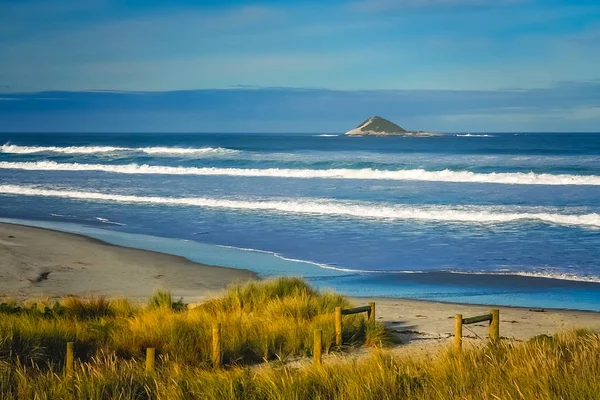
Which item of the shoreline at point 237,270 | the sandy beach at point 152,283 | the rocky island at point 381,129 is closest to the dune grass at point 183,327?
the sandy beach at point 152,283

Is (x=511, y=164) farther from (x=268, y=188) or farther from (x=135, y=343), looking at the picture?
(x=135, y=343)

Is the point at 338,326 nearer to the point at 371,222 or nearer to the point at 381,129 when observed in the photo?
the point at 371,222

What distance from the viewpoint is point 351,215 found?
2573 centimetres

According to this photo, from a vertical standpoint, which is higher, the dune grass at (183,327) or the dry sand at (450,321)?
the dune grass at (183,327)

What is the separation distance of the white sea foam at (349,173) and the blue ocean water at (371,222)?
0.18 metres

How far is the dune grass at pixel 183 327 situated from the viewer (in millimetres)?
8508

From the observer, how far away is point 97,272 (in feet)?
50.5

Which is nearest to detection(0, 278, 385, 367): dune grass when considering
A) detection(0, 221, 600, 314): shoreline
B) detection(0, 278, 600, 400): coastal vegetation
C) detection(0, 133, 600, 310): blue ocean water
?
detection(0, 278, 600, 400): coastal vegetation

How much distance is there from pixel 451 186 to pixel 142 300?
2821 centimetres

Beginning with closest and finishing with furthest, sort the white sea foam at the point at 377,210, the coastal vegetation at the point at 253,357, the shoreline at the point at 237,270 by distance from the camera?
the coastal vegetation at the point at 253,357
the shoreline at the point at 237,270
the white sea foam at the point at 377,210

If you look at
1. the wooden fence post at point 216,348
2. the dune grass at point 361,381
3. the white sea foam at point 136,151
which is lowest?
the wooden fence post at point 216,348

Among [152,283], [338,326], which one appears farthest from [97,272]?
[338,326]

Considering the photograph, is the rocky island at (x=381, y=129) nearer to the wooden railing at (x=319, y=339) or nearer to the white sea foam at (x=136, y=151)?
the white sea foam at (x=136, y=151)

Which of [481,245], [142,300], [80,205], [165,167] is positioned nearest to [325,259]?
[481,245]
